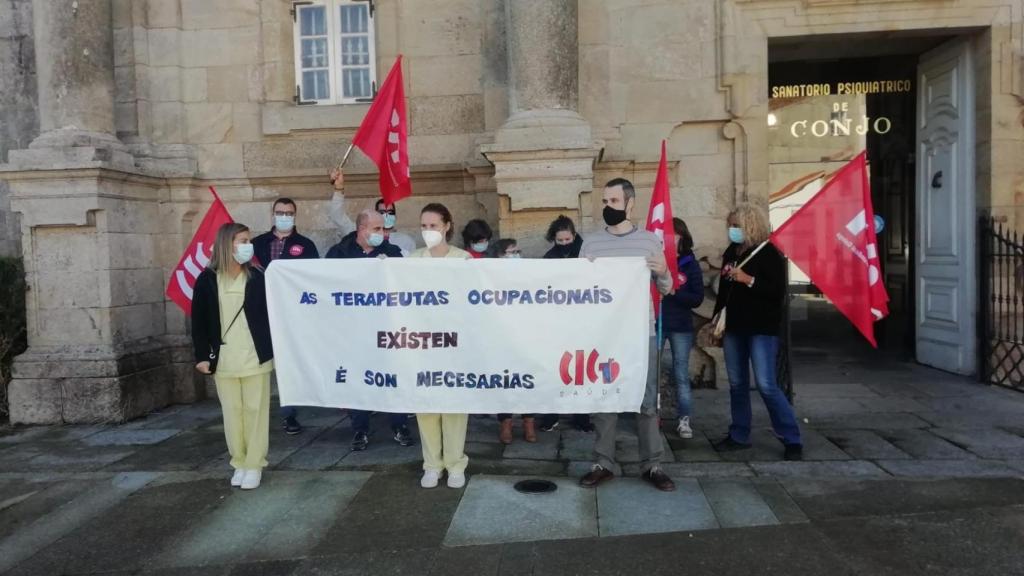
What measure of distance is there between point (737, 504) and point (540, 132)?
12.5 ft

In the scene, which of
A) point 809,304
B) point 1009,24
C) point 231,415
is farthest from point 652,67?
point 809,304

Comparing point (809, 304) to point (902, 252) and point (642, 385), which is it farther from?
point (642, 385)

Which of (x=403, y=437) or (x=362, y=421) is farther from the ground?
(x=362, y=421)

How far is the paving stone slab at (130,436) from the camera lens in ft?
20.6

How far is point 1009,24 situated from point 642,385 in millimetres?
6204

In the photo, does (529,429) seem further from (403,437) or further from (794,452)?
(794,452)

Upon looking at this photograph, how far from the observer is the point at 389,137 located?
21.1 feet

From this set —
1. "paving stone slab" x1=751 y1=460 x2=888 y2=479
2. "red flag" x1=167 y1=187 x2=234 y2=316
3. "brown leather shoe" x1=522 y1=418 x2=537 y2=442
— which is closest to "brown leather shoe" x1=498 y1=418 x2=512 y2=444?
"brown leather shoe" x1=522 y1=418 x2=537 y2=442

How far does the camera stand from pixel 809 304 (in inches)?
676

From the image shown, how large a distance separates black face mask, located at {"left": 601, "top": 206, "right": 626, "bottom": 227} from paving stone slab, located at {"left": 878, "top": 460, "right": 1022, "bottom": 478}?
2.52 meters

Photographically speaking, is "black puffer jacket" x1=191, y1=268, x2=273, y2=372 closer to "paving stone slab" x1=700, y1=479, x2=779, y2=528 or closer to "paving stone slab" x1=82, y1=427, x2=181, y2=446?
"paving stone slab" x1=82, y1=427, x2=181, y2=446

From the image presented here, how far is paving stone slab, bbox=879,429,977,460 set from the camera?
17.3 feet

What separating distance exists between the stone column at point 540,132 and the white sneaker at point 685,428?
2.04m

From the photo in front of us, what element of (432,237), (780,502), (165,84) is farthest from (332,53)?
(780,502)
